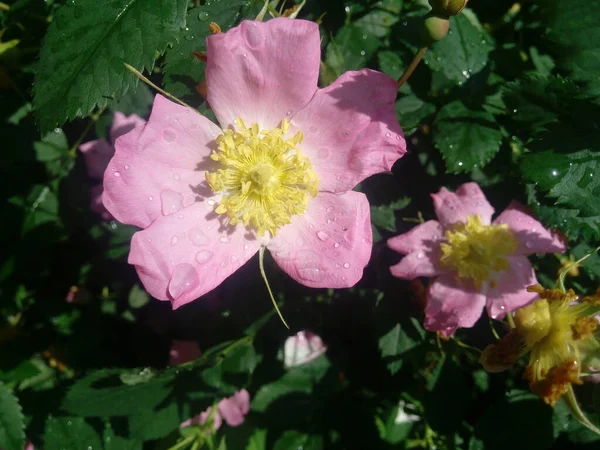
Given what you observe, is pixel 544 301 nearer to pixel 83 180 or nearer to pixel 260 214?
pixel 260 214

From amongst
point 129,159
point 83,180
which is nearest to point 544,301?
point 129,159

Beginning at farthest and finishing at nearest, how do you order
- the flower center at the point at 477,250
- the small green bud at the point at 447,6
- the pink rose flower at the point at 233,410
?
1. the pink rose flower at the point at 233,410
2. the flower center at the point at 477,250
3. the small green bud at the point at 447,6

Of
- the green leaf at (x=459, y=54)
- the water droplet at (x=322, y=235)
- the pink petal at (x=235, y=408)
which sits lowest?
the pink petal at (x=235, y=408)

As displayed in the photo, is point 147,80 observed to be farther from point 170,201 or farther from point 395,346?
point 395,346

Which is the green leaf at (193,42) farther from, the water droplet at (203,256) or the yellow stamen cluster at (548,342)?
the yellow stamen cluster at (548,342)

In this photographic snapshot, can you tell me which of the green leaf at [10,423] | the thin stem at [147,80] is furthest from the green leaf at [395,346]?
the green leaf at [10,423]

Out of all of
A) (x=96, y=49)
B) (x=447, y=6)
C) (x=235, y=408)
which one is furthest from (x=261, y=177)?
(x=235, y=408)

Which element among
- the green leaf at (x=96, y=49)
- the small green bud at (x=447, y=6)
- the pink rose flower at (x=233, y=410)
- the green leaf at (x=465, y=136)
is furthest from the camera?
the pink rose flower at (x=233, y=410)
